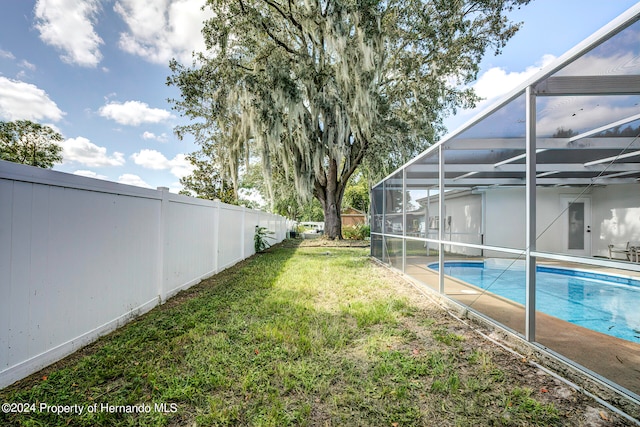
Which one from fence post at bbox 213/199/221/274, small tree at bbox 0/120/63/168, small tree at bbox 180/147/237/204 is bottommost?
fence post at bbox 213/199/221/274

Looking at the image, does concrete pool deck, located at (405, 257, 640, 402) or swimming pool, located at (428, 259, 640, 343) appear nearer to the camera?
concrete pool deck, located at (405, 257, 640, 402)

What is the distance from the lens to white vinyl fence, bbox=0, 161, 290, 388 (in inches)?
70.9

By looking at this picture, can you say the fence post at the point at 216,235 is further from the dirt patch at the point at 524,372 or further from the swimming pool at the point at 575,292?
the swimming pool at the point at 575,292

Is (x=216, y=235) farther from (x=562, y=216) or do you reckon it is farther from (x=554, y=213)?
(x=562, y=216)

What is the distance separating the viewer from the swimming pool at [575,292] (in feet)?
10.6

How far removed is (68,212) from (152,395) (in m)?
1.48

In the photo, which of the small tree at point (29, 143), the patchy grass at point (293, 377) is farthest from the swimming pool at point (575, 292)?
the small tree at point (29, 143)

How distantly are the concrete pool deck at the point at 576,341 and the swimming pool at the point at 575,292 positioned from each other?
0.21 m

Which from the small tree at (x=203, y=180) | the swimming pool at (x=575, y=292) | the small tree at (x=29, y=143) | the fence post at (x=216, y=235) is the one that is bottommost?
the swimming pool at (x=575, y=292)

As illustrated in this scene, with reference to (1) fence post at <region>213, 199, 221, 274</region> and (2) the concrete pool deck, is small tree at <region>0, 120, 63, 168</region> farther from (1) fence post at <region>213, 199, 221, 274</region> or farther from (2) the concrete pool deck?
(2) the concrete pool deck

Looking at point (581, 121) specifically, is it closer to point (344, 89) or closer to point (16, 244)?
point (16, 244)

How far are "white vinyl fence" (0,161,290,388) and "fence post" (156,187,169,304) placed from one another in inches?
0.5

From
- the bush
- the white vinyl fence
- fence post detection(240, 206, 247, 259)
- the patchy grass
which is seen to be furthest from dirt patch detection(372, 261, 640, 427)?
the bush

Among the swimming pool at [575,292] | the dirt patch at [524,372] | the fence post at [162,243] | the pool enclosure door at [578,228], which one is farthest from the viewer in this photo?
the pool enclosure door at [578,228]
